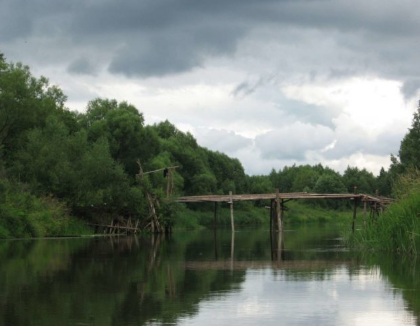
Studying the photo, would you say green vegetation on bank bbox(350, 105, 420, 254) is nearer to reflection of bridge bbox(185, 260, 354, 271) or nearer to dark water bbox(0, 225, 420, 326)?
dark water bbox(0, 225, 420, 326)

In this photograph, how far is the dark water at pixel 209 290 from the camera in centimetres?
1298

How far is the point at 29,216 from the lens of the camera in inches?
1758

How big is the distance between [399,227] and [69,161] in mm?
32808

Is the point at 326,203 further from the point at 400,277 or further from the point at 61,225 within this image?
the point at 400,277

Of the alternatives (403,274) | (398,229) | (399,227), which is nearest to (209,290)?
(403,274)

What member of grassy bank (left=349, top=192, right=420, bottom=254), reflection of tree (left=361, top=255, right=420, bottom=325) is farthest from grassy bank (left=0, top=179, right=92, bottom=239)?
reflection of tree (left=361, top=255, right=420, bottom=325)

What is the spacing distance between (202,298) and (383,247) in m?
15.8

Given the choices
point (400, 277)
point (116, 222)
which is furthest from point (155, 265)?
point (116, 222)

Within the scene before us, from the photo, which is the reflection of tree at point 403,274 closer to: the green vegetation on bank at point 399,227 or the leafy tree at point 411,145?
the green vegetation on bank at point 399,227

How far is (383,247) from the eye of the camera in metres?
29.9

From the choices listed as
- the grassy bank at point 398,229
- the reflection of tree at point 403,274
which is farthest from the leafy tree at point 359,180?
the reflection of tree at point 403,274

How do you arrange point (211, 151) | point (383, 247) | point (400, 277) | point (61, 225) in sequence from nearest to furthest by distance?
point (400, 277) → point (383, 247) → point (61, 225) → point (211, 151)

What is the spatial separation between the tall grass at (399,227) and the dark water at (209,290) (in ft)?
4.32

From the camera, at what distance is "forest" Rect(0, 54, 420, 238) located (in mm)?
48206
